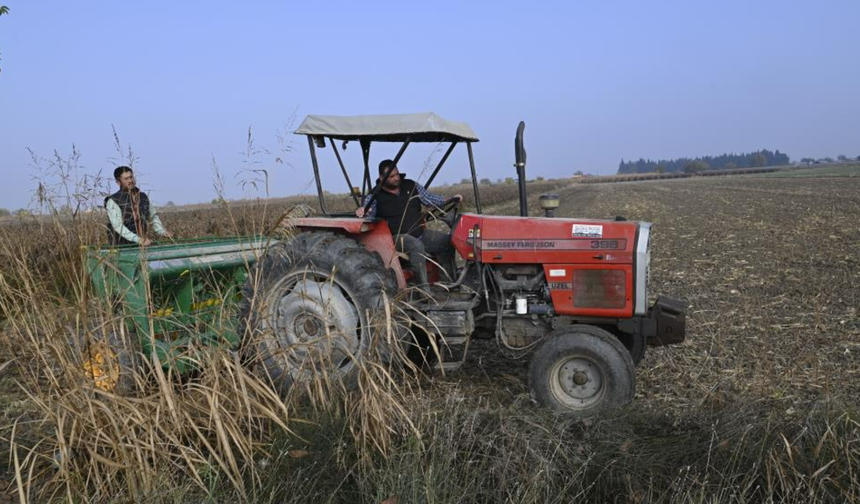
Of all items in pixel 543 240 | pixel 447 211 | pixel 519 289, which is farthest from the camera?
pixel 447 211

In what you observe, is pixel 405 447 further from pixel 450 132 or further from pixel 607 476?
pixel 450 132

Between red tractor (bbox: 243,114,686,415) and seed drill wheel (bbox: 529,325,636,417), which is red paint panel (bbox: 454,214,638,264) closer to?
Result: red tractor (bbox: 243,114,686,415)

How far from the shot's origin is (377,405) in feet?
10.4

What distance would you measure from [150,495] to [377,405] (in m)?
1.05

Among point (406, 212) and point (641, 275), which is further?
point (406, 212)

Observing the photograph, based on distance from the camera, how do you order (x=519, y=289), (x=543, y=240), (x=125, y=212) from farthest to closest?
(x=519, y=289)
(x=543, y=240)
(x=125, y=212)

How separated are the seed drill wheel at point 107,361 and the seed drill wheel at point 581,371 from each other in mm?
2432

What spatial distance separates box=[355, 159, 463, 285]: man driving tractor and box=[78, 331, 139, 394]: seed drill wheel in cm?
211

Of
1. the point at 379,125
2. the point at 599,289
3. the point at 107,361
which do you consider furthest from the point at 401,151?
the point at 107,361

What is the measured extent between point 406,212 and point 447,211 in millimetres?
331

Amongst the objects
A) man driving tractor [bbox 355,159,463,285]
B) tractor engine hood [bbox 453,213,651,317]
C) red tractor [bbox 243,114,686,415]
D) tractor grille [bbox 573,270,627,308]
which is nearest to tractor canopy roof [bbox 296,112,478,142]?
red tractor [bbox 243,114,686,415]

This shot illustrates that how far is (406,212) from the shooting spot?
5.28m

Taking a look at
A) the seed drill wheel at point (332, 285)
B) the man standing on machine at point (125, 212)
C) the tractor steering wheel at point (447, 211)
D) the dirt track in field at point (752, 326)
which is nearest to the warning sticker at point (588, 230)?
the tractor steering wheel at point (447, 211)

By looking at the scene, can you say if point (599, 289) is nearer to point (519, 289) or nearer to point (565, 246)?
point (565, 246)
